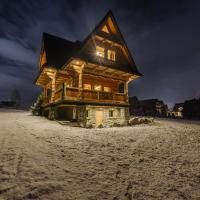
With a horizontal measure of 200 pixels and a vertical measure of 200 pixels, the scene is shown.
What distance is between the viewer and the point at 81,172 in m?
3.61

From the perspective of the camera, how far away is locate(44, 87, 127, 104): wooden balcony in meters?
12.2

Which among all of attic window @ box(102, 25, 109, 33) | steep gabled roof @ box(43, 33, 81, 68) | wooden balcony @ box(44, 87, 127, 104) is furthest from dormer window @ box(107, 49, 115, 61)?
wooden balcony @ box(44, 87, 127, 104)

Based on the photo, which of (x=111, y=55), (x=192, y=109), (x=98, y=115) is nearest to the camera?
(x=98, y=115)

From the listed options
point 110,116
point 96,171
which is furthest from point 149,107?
point 96,171

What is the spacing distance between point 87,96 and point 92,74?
356cm

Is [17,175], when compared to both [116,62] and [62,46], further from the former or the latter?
[62,46]

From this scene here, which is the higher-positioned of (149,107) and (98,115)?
(149,107)

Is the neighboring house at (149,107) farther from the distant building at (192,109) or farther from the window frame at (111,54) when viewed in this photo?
the window frame at (111,54)

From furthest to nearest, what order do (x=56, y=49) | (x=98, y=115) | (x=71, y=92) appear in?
1. (x=56, y=49)
2. (x=98, y=115)
3. (x=71, y=92)

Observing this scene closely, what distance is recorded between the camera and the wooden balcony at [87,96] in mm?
12164

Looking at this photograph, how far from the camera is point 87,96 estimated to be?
515 inches

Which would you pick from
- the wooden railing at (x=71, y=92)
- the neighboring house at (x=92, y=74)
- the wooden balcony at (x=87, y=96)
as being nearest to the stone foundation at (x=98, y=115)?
the neighboring house at (x=92, y=74)

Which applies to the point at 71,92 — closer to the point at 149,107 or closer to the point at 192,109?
the point at 192,109

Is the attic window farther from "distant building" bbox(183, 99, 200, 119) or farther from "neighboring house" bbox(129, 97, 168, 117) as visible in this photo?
"distant building" bbox(183, 99, 200, 119)
